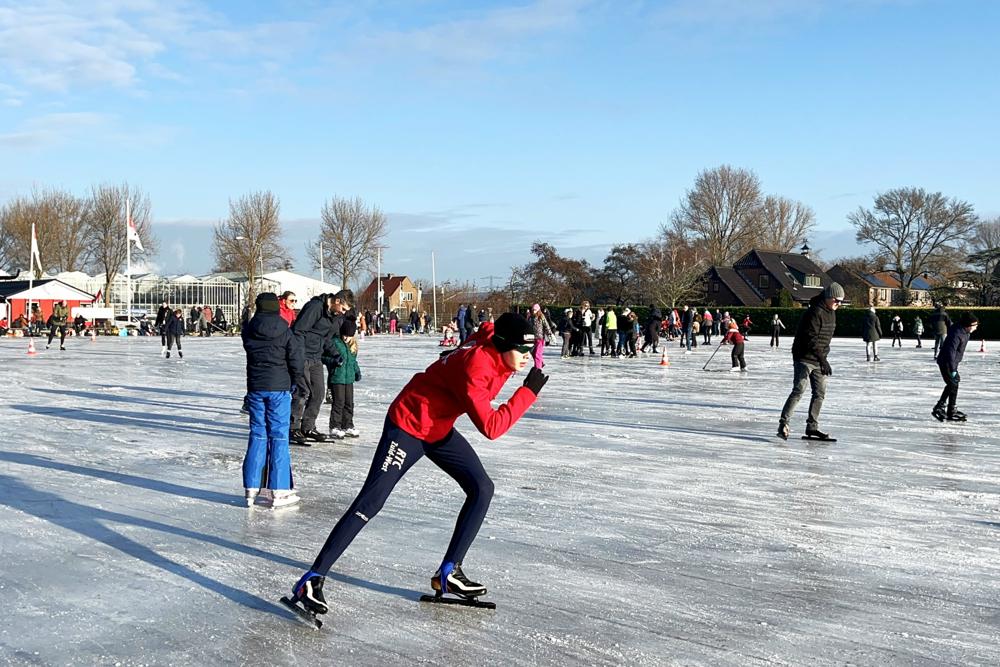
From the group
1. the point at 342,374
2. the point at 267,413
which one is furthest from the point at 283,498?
the point at 342,374

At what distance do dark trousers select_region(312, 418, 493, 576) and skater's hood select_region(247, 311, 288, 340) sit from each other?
8.24 feet

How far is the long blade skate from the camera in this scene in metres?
4.41

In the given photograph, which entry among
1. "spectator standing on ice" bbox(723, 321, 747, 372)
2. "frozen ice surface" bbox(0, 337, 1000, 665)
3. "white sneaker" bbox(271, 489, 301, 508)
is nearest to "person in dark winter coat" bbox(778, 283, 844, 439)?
"frozen ice surface" bbox(0, 337, 1000, 665)

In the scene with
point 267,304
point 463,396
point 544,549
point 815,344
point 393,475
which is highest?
point 267,304

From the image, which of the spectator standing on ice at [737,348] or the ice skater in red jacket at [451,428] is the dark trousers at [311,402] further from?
the spectator standing on ice at [737,348]

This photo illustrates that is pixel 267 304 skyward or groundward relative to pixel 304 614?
skyward

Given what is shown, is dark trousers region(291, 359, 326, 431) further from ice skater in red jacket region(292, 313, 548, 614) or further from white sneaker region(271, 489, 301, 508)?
ice skater in red jacket region(292, 313, 548, 614)

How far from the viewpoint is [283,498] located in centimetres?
659

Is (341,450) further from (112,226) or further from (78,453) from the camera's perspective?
(112,226)

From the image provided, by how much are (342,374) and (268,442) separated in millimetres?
3313

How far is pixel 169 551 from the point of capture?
540 centimetres

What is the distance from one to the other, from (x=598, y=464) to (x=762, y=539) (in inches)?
114

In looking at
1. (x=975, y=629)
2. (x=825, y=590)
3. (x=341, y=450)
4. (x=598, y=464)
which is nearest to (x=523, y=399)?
(x=825, y=590)

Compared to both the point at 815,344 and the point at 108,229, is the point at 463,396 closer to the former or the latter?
the point at 815,344
